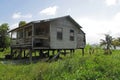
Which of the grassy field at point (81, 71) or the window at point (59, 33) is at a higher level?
the window at point (59, 33)

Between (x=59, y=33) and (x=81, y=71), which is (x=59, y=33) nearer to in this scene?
(x=59, y=33)

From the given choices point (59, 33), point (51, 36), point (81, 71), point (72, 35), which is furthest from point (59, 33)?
point (81, 71)

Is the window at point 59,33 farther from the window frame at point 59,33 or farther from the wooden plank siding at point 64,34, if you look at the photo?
the wooden plank siding at point 64,34

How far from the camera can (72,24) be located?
27.0m

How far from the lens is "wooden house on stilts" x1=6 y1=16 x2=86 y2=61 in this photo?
22.3m

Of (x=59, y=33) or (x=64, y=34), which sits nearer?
(x=59, y=33)

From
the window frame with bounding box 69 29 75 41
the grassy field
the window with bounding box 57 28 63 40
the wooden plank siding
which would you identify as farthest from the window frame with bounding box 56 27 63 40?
the grassy field

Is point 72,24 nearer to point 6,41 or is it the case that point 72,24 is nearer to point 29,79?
point 29,79

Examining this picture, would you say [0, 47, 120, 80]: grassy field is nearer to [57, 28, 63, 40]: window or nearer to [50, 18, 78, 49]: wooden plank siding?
[50, 18, 78, 49]: wooden plank siding

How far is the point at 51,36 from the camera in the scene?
76.3 ft

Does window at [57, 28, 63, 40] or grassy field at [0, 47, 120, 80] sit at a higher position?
window at [57, 28, 63, 40]

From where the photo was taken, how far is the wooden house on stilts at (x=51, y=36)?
22322 millimetres

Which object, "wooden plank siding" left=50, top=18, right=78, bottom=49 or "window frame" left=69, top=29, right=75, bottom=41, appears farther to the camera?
"window frame" left=69, top=29, right=75, bottom=41

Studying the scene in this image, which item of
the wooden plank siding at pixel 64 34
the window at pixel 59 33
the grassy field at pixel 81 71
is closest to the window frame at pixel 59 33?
the window at pixel 59 33
